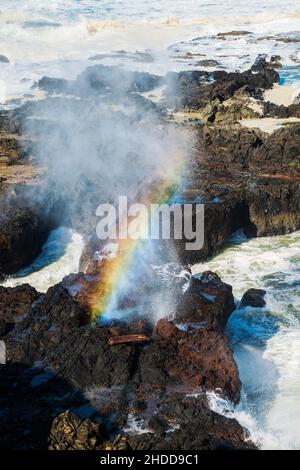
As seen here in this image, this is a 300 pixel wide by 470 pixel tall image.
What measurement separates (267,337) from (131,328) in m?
2.91

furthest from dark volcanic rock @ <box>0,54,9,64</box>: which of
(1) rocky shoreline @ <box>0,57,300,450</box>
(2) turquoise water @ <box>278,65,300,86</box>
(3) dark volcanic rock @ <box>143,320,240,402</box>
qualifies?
(3) dark volcanic rock @ <box>143,320,240,402</box>

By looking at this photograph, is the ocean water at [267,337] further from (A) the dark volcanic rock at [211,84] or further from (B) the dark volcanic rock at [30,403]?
(A) the dark volcanic rock at [211,84]

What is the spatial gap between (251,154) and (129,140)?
12.8 feet

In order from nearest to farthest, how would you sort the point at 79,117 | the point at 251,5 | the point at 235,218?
the point at 235,218, the point at 79,117, the point at 251,5

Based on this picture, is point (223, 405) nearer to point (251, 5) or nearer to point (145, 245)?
point (145, 245)

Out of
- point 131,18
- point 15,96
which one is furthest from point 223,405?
point 131,18
